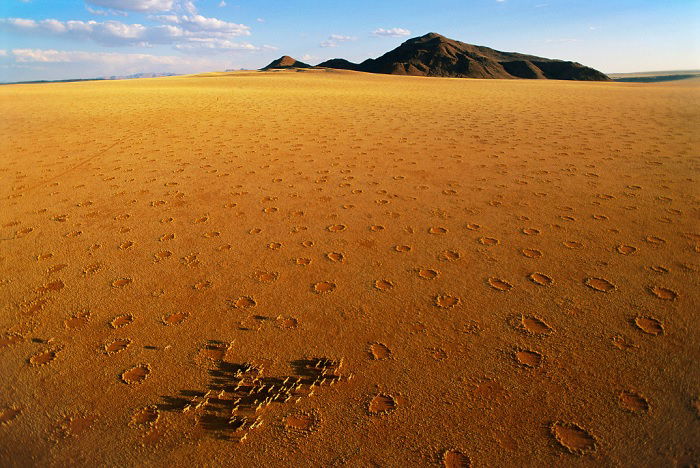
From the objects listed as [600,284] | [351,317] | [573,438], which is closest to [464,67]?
[600,284]

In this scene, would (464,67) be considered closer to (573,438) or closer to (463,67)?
(463,67)

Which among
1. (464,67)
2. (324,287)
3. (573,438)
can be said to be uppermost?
(464,67)

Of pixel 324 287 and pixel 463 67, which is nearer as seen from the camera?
pixel 324 287

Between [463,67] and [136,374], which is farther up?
[463,67]

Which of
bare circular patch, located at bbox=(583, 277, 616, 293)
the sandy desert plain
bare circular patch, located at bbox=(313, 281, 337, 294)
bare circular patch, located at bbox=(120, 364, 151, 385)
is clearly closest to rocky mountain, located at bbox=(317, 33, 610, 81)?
the sandy desert plain

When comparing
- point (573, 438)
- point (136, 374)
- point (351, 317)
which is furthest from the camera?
point (351, 317)

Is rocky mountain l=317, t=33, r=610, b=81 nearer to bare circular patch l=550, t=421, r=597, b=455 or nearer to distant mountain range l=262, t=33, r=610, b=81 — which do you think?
distant mountain range l=262, t=33, r=610, b=81

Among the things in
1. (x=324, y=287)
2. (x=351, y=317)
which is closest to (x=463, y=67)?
(x=324, y=287)

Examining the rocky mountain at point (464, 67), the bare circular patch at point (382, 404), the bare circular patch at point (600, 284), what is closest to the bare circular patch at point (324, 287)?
the bare circular patch at point (382, 404)

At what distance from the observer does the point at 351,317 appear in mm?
2643

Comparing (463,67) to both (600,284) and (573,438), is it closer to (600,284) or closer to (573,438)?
(600,284)

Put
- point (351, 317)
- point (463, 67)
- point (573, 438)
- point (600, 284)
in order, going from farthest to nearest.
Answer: point (463, 67), point (600, 284), point (351, 317), point (573, 438)

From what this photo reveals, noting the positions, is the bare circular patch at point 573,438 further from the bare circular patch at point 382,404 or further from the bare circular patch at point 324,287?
the bare circular patch at point 324,287

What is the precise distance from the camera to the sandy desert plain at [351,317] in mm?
1813
